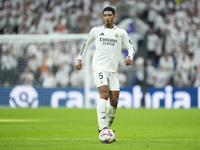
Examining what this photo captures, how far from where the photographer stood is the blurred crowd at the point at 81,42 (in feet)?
59.0

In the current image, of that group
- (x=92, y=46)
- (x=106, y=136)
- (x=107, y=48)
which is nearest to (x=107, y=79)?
(x=107, y=48)

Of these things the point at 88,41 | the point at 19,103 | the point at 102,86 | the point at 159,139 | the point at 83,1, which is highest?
the point at 83,1

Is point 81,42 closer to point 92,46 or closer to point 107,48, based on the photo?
point 92,46

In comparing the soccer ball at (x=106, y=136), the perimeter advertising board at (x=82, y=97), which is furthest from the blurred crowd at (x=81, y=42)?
the soccer ball at (x=106, y=136)

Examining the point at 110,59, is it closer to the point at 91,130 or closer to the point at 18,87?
the point at 91,130

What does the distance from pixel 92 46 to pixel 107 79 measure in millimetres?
11378

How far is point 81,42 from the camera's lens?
18891 millimetres

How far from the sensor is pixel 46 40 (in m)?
18.5

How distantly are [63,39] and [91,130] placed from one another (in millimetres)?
9707

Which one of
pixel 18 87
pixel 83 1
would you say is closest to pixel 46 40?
pixel 18 87

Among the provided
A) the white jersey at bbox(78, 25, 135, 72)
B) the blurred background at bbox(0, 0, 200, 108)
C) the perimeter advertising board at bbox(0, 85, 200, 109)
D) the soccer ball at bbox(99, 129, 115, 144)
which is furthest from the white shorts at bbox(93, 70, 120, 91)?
the blurred background at bbox(0, 0, 200, 108)

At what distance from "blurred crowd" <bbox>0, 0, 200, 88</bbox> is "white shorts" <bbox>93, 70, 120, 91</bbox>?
10.6 metres

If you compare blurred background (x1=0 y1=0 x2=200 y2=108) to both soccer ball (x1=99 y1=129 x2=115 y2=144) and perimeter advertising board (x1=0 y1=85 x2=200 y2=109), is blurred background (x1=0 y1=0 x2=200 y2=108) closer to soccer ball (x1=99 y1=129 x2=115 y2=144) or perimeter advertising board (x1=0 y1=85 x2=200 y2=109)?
perimeter advertising board (x1=0 y1=85 x2=200 y2=109)

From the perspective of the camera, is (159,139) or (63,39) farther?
(63,39)
